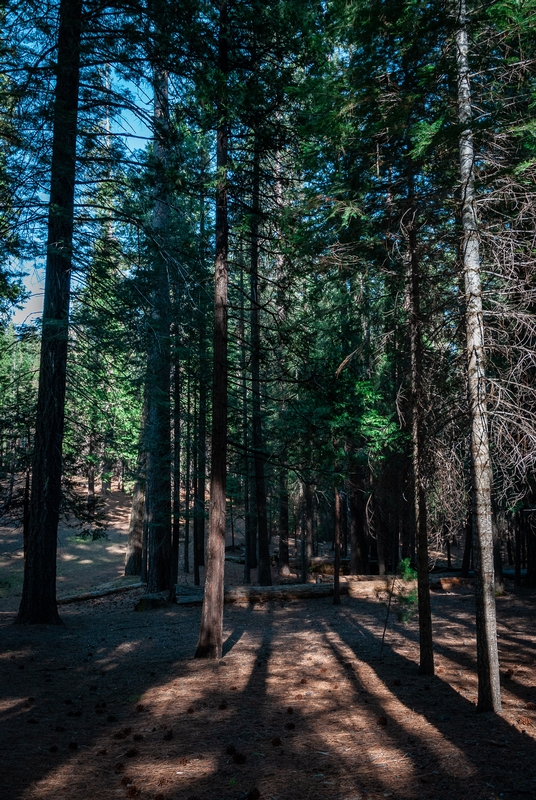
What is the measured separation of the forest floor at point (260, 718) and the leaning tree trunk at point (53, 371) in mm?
1055

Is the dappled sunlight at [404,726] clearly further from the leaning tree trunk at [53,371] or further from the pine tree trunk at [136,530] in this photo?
the pine tree trunk at [136,530]

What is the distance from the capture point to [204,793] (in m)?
4.24

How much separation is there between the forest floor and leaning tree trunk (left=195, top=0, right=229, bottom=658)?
24.3 inches

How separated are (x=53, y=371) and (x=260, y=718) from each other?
8.55 meters

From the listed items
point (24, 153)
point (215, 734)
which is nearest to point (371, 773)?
point (215, 734)

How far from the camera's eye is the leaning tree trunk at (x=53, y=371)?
11.2 meters

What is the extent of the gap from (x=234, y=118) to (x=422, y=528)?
768 centimetres

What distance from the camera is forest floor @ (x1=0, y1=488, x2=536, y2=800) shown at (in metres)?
4.38

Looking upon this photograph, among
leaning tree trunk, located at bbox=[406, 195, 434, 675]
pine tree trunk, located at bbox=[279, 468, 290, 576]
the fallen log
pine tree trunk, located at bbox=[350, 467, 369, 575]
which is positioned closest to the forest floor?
leaning tree trunk, located at bbox=[406, 195, 434, 675]

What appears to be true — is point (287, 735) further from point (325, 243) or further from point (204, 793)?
point (325, 243)

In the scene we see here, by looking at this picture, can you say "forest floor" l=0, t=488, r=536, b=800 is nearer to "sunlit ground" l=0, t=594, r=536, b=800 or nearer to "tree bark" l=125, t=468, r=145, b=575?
"sunlit ground" l=0, t=594, r=536, b=800

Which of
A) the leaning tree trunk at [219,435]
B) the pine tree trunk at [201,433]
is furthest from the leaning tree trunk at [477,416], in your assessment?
the pine tree trunk at [201,433]

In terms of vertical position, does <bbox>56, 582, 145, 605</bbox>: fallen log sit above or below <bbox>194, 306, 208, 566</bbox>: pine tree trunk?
below

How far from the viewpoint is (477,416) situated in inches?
248
